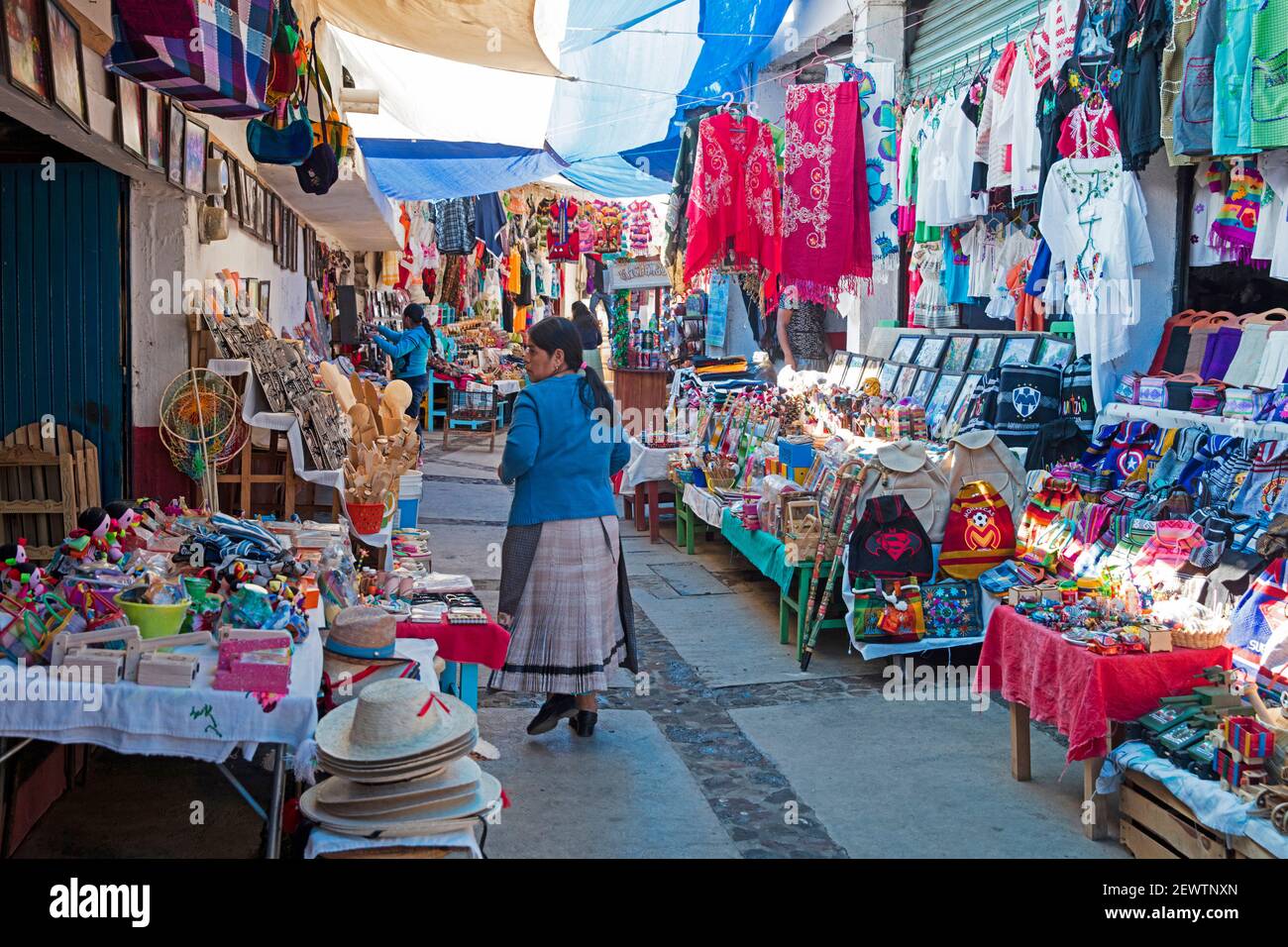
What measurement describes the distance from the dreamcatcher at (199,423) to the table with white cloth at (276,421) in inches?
2.5

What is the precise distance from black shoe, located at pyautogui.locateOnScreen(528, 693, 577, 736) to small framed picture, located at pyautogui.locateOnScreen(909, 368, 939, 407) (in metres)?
3.71

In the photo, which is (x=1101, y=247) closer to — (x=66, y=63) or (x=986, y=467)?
(x=986, y=467)

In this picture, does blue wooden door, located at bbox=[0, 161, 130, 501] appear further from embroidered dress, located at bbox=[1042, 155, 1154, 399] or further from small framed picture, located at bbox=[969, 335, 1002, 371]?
small framed picture, located at bbox=[969, 335, 1002, 371]

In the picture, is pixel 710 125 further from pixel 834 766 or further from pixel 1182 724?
pixel 1182 724

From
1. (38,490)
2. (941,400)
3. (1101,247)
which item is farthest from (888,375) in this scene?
(38,490)

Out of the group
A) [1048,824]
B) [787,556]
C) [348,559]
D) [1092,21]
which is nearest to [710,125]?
[1092,21]

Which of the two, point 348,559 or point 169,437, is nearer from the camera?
point 348,559

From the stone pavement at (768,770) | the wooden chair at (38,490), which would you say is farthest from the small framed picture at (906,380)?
the wooden chair at (38,490)

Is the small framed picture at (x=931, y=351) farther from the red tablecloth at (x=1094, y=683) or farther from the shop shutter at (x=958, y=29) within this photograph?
the red tablecloth at (x=1094, y=683)

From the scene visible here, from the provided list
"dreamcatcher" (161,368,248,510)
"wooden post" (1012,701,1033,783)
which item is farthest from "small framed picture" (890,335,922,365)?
"dreamcatcher" (161,368,248,510)

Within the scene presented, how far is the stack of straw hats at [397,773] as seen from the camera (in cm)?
279

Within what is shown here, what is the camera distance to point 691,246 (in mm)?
9195
